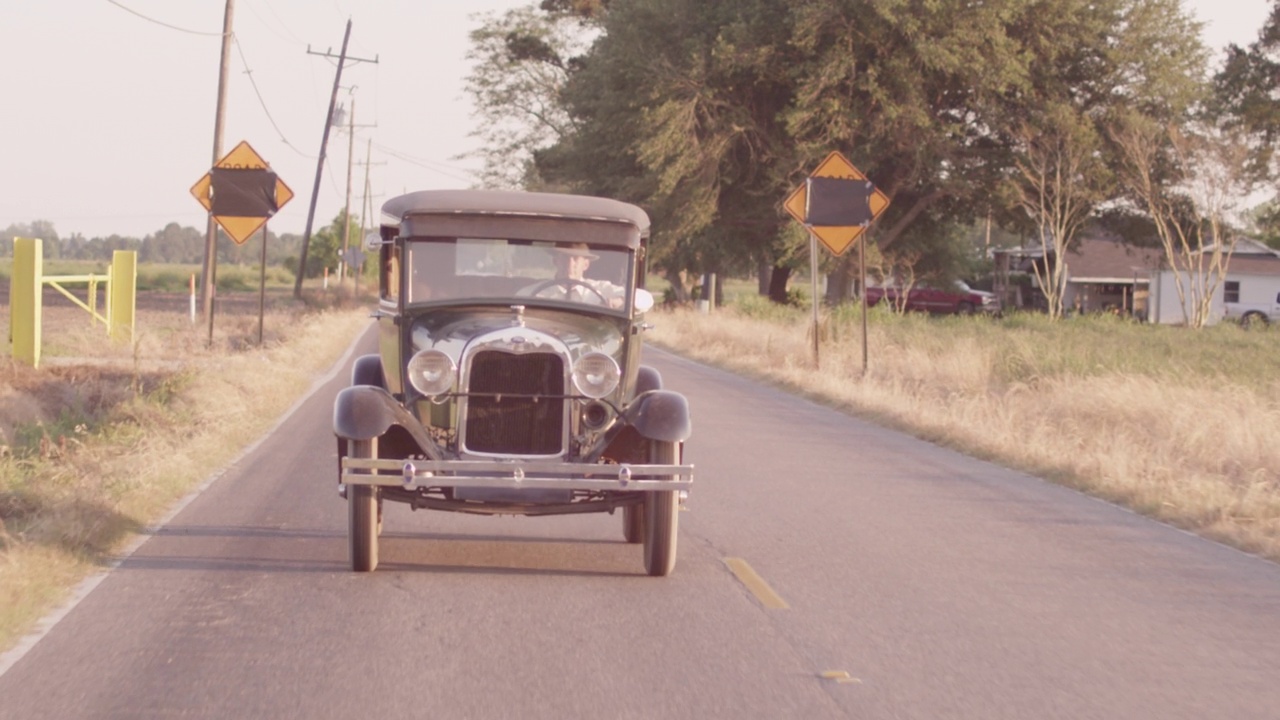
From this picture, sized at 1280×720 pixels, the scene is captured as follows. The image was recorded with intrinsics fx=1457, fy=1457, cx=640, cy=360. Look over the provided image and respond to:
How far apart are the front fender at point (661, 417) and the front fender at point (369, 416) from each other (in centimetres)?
111

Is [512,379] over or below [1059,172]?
below

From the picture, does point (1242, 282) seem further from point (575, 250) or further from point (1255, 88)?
point (575, 250)

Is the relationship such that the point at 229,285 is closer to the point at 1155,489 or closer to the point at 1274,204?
the point at 1274,204

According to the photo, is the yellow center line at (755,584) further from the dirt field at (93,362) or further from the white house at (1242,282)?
the white house at (1242,282)

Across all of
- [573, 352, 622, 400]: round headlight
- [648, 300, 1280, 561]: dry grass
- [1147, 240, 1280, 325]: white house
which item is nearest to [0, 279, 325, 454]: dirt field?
[573, 352, 622, 400]: round headlight

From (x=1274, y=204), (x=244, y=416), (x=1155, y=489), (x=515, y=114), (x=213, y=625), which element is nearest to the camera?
(x=213, y=625)

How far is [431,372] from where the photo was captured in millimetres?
7992

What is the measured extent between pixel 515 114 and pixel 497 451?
6325 centimetres

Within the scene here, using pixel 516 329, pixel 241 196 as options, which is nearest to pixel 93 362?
pixel 241 196

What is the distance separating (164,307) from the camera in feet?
159

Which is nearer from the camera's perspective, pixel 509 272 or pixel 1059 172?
pixel 509 272

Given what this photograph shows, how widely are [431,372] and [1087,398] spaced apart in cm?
1098

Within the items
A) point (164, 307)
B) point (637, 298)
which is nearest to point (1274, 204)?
point (164, 307)

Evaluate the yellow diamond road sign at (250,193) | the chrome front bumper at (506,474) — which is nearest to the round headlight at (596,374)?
the chrome front bumper at (506,474)
